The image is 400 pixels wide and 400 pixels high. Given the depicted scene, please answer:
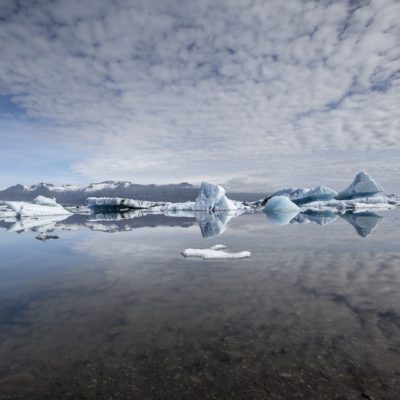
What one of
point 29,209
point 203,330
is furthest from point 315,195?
point 203,330

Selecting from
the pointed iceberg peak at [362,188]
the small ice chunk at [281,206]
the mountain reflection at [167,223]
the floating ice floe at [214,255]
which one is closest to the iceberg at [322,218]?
the mountain reflection at [167,223]

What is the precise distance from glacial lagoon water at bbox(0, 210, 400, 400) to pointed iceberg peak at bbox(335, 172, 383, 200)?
1584 inches

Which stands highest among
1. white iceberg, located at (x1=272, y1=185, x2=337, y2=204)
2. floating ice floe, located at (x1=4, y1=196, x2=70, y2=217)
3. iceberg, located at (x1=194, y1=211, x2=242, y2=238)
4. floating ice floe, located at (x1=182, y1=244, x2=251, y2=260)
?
white iceberg, located at (x1=272, y1=185, x2=337, y2=204)

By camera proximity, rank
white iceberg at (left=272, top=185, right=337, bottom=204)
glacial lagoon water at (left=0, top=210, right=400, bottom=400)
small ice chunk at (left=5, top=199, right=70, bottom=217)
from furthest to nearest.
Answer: white iceberg at (left=272, top=185, right=337, bottom=204), small ice chunk at (left=5, top=199, right=70, bottom=217), glacial lagoon water at (left=0, top=210, right=400, bottom=400)

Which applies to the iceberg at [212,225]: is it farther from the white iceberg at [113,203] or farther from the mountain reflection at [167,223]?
the white iceberg at [113,203]

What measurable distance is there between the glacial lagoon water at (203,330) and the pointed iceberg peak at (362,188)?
40233 mm

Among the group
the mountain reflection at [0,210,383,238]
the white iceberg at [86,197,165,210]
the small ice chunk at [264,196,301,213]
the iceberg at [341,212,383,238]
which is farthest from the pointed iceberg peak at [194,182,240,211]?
the iceberg at [341,212,383,238]

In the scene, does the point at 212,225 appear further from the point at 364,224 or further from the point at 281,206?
the point at 281,206

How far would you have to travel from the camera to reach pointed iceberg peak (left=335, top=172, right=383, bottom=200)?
137 feet

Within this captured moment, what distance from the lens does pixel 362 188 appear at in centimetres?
4278

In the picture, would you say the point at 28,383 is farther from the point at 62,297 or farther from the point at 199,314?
the point at 62,297

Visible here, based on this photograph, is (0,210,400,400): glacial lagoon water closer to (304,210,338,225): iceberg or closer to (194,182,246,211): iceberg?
(304,210,338,225): iceberg

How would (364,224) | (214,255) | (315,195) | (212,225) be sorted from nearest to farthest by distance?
(214,255), (364,224), (212,225), (315,195)

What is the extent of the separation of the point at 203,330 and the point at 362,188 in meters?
45.9
